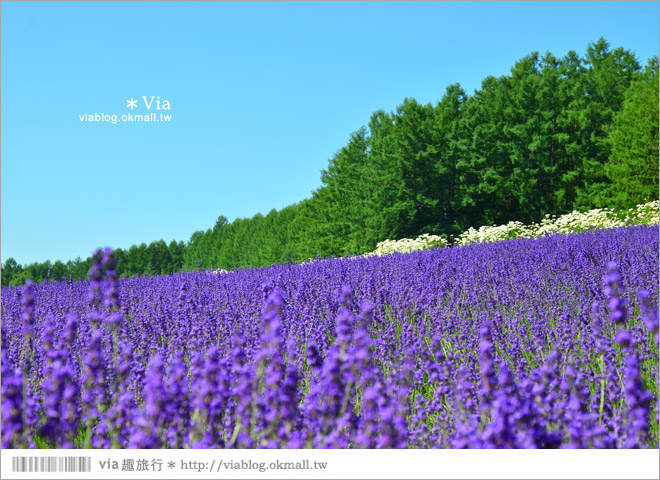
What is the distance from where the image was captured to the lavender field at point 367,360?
1.73 m

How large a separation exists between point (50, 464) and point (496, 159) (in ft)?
95.4

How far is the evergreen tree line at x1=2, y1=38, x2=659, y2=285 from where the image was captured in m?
24.4

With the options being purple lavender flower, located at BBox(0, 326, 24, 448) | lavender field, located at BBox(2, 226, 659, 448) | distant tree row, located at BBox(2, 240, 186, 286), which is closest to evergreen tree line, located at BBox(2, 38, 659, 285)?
distant tree row, located at BBox(2, 240, 186, 286)

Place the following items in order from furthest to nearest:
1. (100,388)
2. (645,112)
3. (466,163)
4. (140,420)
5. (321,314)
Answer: (466,163), (645,112), (321,314), (100,388), (140,420)

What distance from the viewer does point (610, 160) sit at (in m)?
26.1

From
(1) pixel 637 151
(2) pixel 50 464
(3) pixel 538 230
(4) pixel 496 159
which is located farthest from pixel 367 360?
(4) pixel 496 159

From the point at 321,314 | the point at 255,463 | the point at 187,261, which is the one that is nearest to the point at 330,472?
the point at 255,463

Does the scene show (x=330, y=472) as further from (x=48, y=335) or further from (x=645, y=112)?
(x=645, y=112)

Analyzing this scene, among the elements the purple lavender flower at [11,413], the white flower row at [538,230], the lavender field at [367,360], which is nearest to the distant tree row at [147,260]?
the white flower row at [538,230]

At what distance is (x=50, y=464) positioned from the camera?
1.66 meters

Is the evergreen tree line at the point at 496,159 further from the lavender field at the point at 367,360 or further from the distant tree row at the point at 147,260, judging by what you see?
the lavender field at the point at 367,360

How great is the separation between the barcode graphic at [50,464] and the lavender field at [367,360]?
0.10 meters

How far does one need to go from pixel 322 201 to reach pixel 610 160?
14624 millimetres

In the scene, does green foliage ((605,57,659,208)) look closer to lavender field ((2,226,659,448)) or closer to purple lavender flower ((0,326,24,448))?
lavender field ((2,226,659,448))
